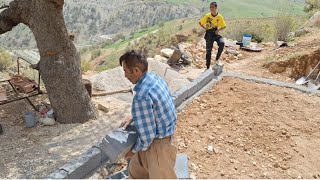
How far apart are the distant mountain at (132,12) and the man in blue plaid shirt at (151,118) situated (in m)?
76.9

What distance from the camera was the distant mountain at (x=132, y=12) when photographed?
281ft

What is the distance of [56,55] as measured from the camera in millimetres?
7434

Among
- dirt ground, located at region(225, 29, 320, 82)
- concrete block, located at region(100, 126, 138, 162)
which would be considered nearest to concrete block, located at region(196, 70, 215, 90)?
dirt ground, located at region(225, 29, 320, 82)

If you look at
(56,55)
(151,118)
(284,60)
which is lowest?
(284,60)

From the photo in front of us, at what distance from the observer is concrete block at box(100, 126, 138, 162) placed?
331cm

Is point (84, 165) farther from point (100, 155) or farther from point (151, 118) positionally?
point (151, 118)

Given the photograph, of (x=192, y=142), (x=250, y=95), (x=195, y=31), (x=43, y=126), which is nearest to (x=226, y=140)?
(x=192, y=142)

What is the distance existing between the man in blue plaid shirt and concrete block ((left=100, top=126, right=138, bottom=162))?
0.24ft

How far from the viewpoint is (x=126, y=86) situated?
33.0ft

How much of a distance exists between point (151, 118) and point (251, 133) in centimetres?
321

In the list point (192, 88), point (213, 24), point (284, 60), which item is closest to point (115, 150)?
point (192, 88)

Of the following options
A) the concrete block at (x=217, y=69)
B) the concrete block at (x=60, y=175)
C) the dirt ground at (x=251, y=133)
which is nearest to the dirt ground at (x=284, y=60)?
the concrete block at (x=217, y=69)

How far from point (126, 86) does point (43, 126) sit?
9.70 ft

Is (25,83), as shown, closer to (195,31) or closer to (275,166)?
(275,166)
